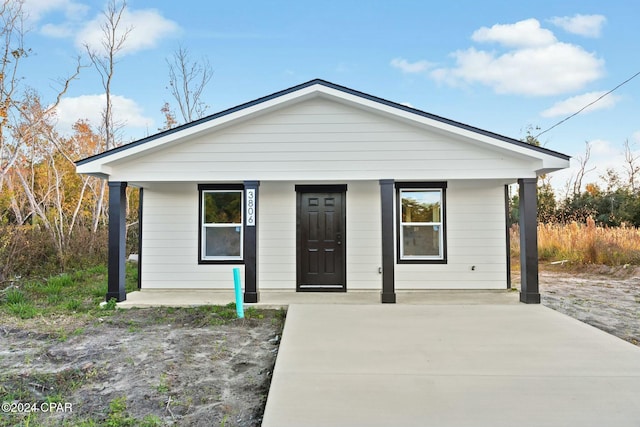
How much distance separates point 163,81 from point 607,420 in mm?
22029

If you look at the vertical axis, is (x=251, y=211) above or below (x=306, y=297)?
above

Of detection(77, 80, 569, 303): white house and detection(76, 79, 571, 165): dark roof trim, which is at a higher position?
detection(76, 79, 571, 165): dark roof trim

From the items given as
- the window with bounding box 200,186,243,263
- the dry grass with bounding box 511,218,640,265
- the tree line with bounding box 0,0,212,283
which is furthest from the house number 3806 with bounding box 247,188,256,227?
the dry grass with bounding box 511,218,640,265

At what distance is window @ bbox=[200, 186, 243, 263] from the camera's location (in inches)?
314

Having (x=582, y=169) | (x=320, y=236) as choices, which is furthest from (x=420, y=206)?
(x=582, y=169)

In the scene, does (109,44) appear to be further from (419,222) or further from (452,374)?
(452,374)

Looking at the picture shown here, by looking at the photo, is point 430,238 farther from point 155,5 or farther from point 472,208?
point 155,5

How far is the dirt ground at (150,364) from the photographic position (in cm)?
295

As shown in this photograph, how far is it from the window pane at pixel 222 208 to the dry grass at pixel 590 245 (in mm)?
10299

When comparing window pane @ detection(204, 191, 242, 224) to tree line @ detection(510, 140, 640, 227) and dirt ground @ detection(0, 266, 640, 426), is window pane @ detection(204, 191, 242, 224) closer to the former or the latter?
dirt ground @ detection(0, 266, 640, 426)

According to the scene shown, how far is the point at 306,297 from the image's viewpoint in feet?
23.3

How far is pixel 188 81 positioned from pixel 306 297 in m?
17.4

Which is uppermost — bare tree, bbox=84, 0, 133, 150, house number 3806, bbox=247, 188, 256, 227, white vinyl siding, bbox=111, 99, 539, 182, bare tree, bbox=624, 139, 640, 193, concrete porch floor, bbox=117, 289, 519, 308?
bare tree, bbox=84, 0, 133, 150

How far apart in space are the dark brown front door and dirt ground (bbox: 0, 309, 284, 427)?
6.97 feet
